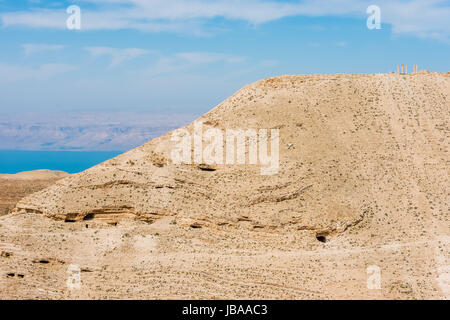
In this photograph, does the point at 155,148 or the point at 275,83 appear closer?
the point at 155,148

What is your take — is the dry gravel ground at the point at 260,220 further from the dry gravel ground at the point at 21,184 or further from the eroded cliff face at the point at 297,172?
the dry gravel ground at the point at 21,184

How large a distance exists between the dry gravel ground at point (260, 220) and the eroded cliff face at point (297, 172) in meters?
0.08

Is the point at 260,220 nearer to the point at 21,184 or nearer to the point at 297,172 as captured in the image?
the point at 297,172

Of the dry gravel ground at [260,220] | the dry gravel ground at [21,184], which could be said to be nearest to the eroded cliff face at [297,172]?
the dry gravel ground at [260,220]

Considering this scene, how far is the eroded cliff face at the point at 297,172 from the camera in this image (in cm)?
3106

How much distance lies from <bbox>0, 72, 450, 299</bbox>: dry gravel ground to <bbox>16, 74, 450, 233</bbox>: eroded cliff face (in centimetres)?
8

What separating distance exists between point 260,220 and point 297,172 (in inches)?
152

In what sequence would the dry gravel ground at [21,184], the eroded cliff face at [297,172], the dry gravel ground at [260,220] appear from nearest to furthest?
the dry gravel ground at [260,220]
the eroded cliff face at [297,172]
the dry gravel ground at [21,184]

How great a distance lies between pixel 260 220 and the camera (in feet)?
100.0

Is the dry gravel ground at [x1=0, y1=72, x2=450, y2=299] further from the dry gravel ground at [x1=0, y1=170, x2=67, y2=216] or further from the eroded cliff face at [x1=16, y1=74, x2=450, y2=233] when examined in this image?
the dry gravel ground at [x1=0, y1=170, x2=67, y2=216]

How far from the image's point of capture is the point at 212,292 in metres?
27.3

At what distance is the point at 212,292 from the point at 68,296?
6897 millimetres

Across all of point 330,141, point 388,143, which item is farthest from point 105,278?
point 388,143
